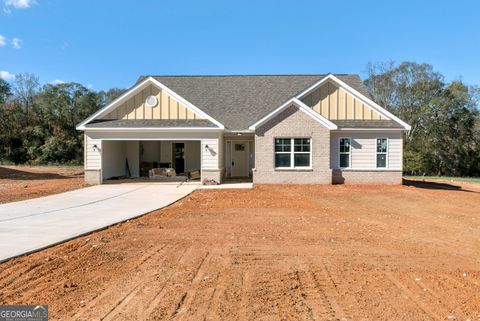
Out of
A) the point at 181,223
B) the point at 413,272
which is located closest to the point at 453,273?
the point at 413,272

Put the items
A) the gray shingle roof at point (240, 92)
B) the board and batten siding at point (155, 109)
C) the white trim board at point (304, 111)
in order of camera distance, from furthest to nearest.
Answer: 1. the gray shingle roof at point (240, 92)
2. the board and batten siding at point (155, 109)
3. the white trim board at point (304, 111)

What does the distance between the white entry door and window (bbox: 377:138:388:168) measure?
27.3ft

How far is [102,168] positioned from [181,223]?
37.9 feet

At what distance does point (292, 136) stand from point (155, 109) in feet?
25.2

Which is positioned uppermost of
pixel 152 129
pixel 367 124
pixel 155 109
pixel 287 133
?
pixel 155 109

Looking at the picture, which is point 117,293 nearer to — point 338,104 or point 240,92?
point 338,104

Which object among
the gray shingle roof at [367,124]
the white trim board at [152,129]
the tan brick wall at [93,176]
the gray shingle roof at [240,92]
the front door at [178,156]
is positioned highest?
the gray shingle roof at [240,92]

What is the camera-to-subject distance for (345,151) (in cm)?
1867

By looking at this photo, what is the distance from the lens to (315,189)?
16.8 m

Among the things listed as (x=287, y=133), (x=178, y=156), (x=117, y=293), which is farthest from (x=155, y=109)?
(x=117, y=293)

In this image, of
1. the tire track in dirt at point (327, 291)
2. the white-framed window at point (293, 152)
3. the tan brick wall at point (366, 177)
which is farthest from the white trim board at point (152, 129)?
the tire track in dirt at point (327, 291)

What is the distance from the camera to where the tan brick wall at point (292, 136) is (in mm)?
17859

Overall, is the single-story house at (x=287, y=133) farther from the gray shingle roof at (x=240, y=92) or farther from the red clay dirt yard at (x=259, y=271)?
the red clay dirt yard at (x=259, y=271)

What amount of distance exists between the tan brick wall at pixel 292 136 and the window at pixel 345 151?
1.18 metres
